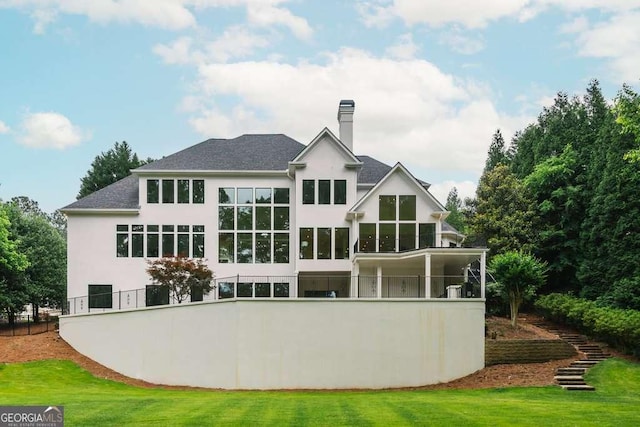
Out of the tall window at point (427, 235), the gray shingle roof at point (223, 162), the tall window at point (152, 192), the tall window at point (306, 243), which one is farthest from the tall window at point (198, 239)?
the tall window at point (427, 235)

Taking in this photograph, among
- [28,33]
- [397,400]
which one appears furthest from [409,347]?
[28,33]

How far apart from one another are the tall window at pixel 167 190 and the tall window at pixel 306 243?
7259 mm

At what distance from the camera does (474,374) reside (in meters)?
25.7

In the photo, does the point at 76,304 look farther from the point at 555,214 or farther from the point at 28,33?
the point at 555,214

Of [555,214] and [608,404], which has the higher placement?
[555,214]

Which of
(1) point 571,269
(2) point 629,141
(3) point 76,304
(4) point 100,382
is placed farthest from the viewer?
(1) point 571,269

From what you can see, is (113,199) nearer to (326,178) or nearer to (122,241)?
(122,241)

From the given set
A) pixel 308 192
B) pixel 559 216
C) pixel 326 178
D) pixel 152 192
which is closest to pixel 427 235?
pixel 326 178

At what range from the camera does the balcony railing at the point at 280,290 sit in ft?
100

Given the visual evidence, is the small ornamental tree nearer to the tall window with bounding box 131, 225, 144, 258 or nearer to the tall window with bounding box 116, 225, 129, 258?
the tall window with bounding box 131, 225, 144, 258

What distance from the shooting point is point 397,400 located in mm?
18969

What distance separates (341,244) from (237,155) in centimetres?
789

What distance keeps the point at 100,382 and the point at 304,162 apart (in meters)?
14.1

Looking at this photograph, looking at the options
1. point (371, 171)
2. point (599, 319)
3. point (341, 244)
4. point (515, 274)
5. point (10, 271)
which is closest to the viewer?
point (515, 274)
